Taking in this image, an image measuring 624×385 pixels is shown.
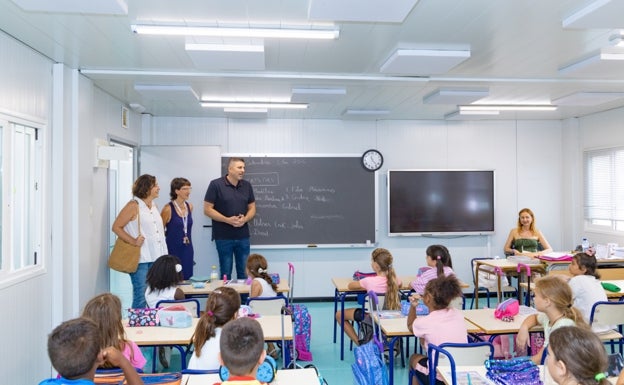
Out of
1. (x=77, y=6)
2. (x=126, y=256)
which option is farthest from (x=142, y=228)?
(x=77, y=6)

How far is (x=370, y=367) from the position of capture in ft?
9.32

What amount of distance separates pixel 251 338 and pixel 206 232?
16.1 ft

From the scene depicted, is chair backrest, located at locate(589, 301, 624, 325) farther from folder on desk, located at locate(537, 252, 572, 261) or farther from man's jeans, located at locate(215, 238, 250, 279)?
man's jeans, located at locate(215, 238, 250, 279)

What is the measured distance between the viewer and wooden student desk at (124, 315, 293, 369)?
9.90ft

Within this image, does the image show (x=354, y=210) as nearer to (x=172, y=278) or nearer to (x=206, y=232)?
(x=206, y=232)

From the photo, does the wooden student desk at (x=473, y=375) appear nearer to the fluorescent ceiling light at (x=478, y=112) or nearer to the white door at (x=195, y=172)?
the fluorescent ceiling light at (x=478, y=112)

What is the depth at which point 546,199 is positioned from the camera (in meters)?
7.49

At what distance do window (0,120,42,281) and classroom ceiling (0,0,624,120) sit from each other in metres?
0.74

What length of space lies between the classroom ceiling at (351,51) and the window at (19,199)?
29.2 inches

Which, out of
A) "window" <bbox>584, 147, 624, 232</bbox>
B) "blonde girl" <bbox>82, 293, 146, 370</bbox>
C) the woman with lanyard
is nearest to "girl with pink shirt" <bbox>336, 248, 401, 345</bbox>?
the woman with lanyard

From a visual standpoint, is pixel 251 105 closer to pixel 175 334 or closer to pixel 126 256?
pixel 126 256

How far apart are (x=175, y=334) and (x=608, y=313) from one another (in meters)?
3.34

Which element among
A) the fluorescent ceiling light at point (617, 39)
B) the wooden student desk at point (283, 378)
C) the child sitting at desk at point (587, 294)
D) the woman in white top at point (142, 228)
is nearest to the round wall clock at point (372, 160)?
the woman in white top at point (142, 228)

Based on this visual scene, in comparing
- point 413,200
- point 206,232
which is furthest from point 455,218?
point 206,232
